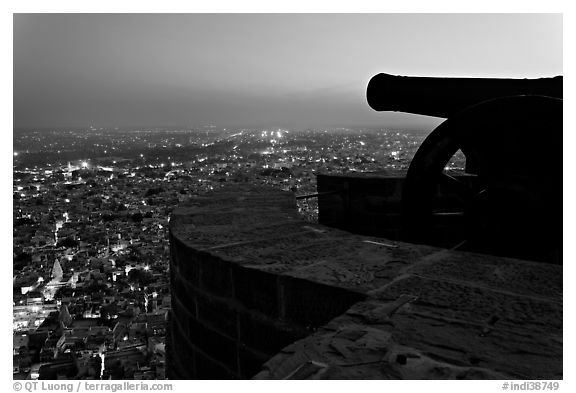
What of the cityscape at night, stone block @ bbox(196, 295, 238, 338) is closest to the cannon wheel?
stone block @ bbox(196, 295, 238, 338)

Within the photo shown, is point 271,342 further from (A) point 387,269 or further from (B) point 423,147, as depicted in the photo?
(B) point 423,147

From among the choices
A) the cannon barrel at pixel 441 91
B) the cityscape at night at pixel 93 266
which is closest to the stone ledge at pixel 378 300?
→ the cityscape at night at pixel 93 266

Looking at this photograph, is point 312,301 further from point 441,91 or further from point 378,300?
point 441,91

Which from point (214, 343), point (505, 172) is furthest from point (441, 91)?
point (214, 343)

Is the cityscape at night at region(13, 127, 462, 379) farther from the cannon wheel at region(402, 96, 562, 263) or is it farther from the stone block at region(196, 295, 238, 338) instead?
the cannon wheel at region(402, 96, 562, 263)

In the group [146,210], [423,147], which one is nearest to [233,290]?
[423,147]

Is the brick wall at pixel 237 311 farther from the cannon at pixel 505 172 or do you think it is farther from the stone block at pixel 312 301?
the cannon at pixel 505 172
